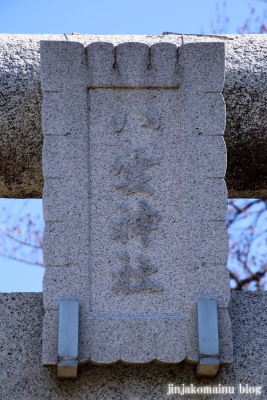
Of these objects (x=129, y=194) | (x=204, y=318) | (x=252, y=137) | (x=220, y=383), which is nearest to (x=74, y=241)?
(x=129, y=194)

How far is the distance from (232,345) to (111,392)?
57cm

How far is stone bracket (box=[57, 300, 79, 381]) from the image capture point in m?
3.33

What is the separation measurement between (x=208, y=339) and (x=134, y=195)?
75cm

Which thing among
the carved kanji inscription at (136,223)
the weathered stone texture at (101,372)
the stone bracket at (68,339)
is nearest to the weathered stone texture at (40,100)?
the carved kanji inscription at (136,223)

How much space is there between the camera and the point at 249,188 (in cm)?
436

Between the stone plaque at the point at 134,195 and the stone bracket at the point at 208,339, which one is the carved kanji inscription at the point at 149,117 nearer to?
the stone plaque at the point at 134,195

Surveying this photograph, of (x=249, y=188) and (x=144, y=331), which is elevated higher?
(x=249, y=188)

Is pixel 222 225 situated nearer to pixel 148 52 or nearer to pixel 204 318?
pixel 204 318

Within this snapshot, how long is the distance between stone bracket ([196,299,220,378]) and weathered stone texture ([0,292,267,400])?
93 millimetres

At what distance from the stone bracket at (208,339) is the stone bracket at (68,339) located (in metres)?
0.53

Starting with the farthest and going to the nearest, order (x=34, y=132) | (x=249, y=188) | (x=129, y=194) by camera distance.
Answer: (x=249, y=188), (x=34, y=132), (x=129, y=194)

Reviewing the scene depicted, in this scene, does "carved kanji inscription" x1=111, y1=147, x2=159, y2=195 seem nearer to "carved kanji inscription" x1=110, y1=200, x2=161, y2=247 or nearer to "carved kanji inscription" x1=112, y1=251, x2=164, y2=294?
"carved kanji inscription" x1=110, y1=200, x2=161, y2=247

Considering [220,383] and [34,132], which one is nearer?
[220,383]

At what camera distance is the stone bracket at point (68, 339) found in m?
3.33
